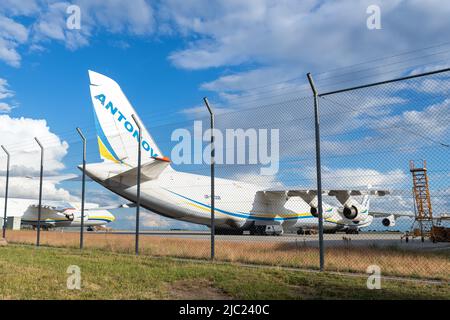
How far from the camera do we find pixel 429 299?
6.39 metres

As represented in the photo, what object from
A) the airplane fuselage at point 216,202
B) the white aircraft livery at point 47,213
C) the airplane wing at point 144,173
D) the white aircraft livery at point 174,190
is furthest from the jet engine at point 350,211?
the white aircraft livery at point 47,213

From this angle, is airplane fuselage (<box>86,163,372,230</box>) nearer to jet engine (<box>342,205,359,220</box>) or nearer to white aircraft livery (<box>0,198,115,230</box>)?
jet engine (<box>342,205,359,220</box>)

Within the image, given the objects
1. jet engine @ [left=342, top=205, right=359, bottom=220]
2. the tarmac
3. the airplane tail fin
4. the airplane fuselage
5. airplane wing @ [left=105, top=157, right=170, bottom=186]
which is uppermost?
the airplane tail fin

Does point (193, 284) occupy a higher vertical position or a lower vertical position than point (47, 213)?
lower

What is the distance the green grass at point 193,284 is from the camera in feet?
22.0

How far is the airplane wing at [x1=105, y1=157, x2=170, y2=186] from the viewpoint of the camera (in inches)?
825

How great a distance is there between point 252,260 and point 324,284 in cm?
386

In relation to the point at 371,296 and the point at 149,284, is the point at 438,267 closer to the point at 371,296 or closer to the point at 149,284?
the point at 371,296

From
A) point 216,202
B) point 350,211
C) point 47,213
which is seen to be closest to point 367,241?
point 350,211

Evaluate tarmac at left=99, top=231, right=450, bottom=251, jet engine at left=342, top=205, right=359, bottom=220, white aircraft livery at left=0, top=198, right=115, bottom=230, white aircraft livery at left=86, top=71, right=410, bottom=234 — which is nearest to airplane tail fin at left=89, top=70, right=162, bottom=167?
white aircraft livery at left=86, top=71, right=410, bottom=234

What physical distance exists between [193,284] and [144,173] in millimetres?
15180

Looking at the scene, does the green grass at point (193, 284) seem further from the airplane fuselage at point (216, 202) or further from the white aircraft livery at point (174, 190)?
the airplane fuselage at point (216, 202)

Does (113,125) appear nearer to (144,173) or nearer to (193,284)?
(144,173)

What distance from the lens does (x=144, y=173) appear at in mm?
22625
